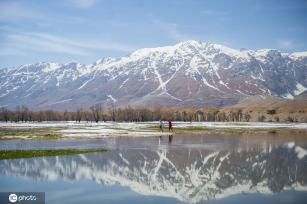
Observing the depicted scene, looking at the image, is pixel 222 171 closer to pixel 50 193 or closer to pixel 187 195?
pixel 187 195

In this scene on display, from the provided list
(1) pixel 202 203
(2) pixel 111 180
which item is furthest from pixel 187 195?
(2) pixel 111 180

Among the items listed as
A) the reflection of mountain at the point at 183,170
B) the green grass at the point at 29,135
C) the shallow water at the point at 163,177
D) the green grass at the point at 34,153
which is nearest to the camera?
the shallow water at the point at 163,177

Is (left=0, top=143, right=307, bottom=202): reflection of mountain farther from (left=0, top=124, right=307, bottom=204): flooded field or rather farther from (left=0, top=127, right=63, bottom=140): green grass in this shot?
(left=0, top=127, right=63, bottom=140): green grass

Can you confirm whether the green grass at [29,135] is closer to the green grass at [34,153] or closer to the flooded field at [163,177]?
the green grass at [34,153]

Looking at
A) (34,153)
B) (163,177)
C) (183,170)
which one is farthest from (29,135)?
(163,177)

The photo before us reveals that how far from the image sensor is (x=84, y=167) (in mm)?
37500

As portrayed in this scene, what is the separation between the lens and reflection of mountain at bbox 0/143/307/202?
29.2 m

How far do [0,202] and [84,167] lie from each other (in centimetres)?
1372

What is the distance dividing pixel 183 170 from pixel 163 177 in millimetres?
3391

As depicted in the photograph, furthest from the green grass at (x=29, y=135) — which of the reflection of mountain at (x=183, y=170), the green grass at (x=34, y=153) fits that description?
the reflection of mountain at (x=183, y=170)

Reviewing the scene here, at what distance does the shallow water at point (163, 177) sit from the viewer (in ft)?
87.4

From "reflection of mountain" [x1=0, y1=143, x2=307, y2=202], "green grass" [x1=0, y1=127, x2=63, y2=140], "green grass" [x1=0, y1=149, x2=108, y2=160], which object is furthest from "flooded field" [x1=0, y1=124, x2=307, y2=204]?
"green grass" [x1=0, y1=127, x2=63, y2=140]

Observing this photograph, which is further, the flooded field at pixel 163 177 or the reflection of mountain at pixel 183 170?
the reflection of mountain at pixel 183 170

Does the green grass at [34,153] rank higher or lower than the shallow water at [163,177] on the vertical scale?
higher
